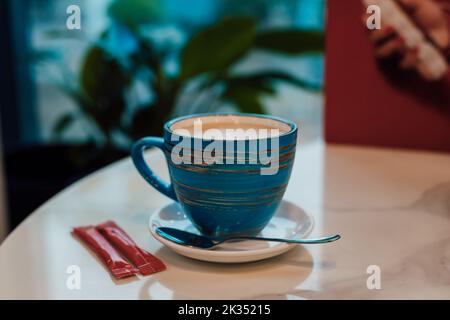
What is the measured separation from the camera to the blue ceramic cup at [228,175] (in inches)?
22.0

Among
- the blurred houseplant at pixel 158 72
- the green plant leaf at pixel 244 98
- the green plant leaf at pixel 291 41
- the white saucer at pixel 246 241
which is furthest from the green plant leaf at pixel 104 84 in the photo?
the white saucer at pixel 246 241

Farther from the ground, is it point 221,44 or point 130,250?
point 221,44

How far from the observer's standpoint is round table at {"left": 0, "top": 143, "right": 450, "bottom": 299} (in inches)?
21.5

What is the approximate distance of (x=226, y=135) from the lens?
663 millimetres

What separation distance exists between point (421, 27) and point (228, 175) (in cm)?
51

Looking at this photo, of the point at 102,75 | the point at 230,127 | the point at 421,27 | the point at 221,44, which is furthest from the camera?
the point at 102,75

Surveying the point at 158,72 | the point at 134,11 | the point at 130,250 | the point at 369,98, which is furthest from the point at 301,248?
the point at 134,11

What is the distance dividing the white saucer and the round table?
0.02 m

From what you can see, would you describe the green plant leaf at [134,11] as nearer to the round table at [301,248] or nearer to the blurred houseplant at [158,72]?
the blurred houseplant at [158,72]

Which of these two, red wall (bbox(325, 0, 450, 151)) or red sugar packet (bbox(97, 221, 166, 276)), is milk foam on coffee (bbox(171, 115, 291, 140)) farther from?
red wall (bbox(325, 0, 450, 151))

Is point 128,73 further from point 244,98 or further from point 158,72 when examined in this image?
point 244,98

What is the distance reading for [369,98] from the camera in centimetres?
99

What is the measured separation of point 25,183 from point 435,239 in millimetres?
1371

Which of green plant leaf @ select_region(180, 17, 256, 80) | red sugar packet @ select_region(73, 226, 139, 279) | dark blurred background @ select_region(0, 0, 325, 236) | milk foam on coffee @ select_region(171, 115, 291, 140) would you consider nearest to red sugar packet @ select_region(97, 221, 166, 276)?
red sugar packet @ select_region(73, 226, 139, 279)
